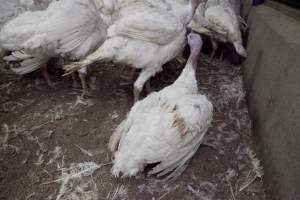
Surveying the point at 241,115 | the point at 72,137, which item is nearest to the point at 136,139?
the point at 72,137

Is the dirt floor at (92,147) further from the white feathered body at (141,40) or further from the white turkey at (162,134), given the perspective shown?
the white feathered body at (141,40)

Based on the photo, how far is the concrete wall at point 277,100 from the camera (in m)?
1.84

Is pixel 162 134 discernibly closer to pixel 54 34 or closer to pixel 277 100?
pixel 277 100

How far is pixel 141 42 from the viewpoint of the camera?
2955 mm

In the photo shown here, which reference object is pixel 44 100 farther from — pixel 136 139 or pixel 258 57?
pixel 258 57

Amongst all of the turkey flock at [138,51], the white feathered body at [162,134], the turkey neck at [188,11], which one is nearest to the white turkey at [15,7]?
the turkey flock at [138,51]

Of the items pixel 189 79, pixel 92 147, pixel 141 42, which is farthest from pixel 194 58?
pixel 92 147

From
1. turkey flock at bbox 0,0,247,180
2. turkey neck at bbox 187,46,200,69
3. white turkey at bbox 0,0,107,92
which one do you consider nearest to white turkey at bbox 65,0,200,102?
turkey flock at bbox 0,0,247,180

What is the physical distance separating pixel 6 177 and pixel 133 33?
1661mm

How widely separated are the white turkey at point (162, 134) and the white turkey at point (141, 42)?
1.94 feet

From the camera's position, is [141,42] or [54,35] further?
[54,35]

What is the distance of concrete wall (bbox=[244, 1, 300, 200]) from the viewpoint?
6.04 feet

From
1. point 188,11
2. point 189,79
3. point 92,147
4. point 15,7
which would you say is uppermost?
point 188,11

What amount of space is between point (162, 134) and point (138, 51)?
1091 mm
